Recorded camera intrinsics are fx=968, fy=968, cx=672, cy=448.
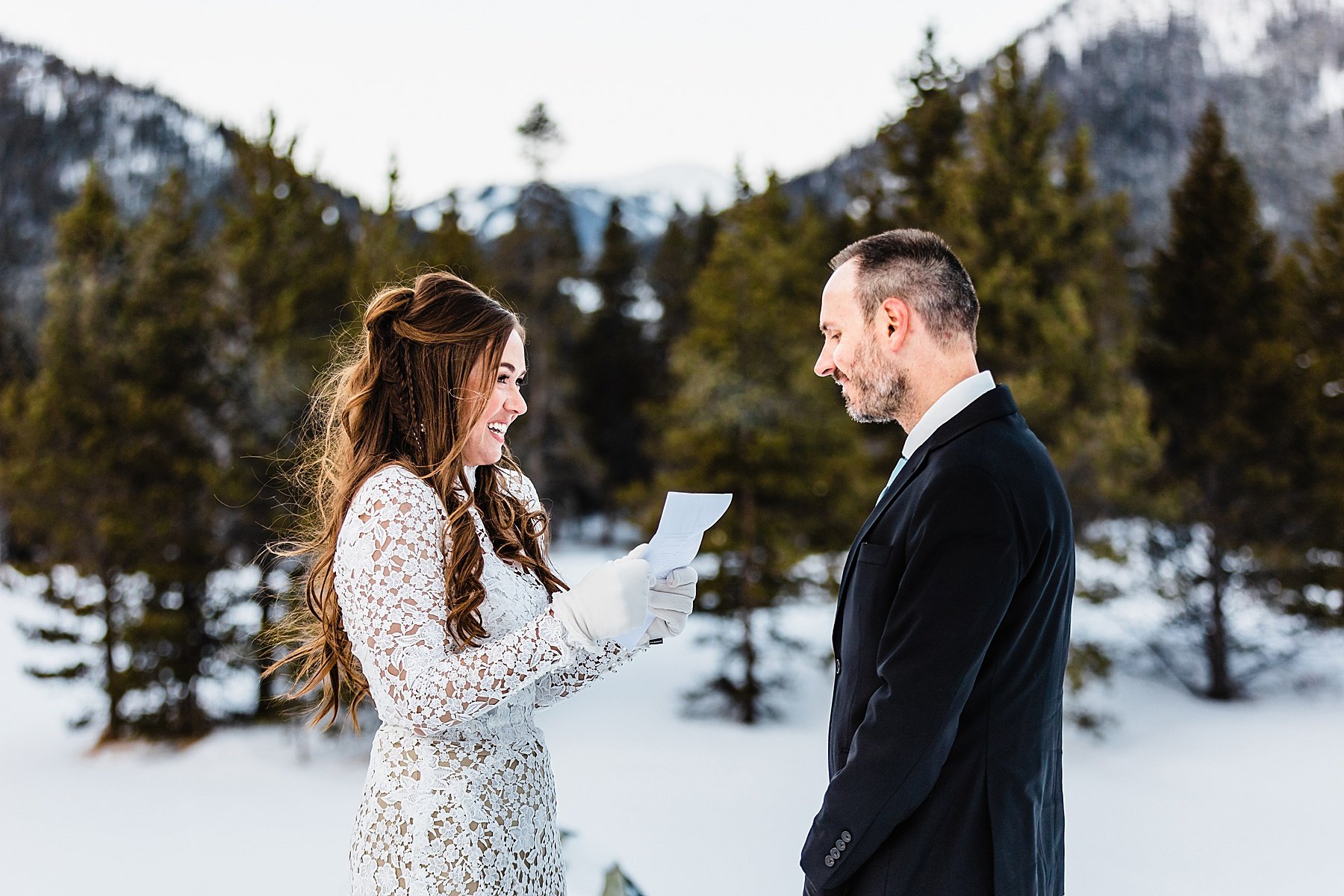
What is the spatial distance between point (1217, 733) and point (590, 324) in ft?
71.8

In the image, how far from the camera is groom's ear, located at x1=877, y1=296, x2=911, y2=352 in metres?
2.02

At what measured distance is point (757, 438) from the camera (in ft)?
44.7

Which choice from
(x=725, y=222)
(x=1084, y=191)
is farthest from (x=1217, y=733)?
(x=725, y=222)

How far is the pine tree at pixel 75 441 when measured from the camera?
12867 millimetres

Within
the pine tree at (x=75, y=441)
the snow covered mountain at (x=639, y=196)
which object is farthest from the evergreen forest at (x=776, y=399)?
the snow covered mountain at (x=639, y=196)

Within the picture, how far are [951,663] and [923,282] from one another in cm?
78

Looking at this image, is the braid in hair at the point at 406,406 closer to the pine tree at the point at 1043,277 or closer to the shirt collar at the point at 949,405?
the shirt collar at the point at 949,405

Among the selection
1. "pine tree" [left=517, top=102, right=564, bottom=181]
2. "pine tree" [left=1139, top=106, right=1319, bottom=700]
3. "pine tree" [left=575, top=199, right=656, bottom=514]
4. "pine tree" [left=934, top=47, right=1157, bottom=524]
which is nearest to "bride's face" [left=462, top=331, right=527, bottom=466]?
"pine tree" [left=934, top=47, right=1157, bottom=524]

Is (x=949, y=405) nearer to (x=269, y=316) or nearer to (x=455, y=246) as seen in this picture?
(x=269, y=316)

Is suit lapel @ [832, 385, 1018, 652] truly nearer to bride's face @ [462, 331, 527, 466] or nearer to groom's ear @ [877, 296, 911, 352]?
groom's ear @ [877, 296, 911, 352]

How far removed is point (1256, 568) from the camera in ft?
47.1

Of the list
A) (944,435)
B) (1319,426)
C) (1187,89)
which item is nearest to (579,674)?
(944,435)

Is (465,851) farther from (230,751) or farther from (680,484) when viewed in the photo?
(230,751)

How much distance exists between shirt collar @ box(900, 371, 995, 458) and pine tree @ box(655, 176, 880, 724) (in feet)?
36.6
